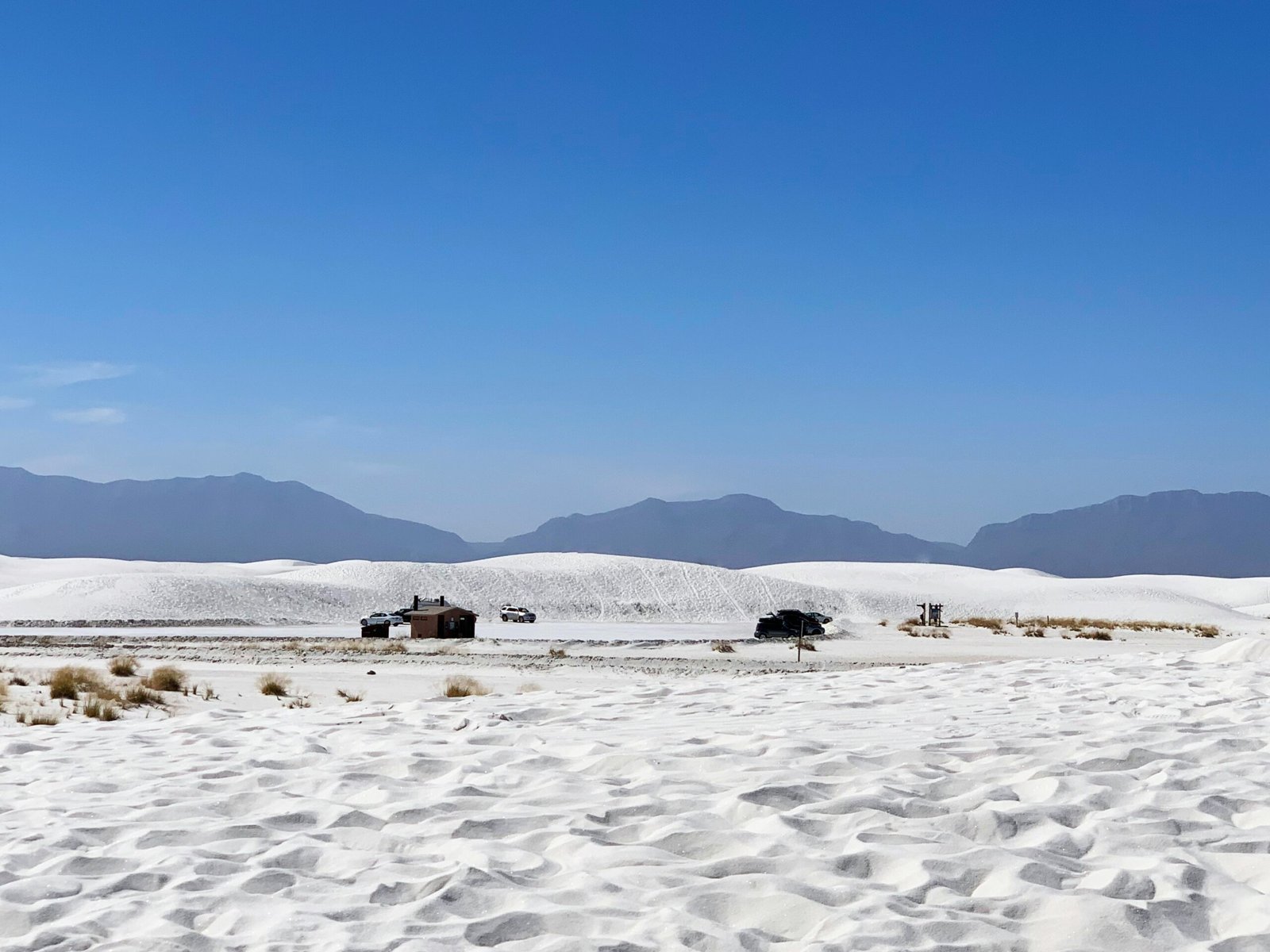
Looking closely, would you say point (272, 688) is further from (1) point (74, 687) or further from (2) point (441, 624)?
(2) point (441, 624)

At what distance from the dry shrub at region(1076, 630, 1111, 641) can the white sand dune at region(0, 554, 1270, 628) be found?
2166cm

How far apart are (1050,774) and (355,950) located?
4.36m

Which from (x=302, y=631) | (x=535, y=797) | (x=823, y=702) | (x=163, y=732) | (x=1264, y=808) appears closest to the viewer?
(x=1264, y=808)

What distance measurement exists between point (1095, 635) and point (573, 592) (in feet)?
153

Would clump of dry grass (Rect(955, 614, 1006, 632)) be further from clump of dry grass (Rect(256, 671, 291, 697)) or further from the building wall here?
clump of dry grass (Rect(256, 671, 291, 697))

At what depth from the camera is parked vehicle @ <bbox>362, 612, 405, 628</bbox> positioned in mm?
42775


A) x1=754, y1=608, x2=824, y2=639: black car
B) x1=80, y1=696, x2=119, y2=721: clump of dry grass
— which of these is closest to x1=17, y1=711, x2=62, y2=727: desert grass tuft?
x1=80, y1=696, x2=119, y2=721: clump of dry grass

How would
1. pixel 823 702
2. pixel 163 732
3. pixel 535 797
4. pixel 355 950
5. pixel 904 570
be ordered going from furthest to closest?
pixel 904 570 < pixel 823 702 < pixel 163 732 < pixel 535 797 < pixel 355 950

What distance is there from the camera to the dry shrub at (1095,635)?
1685 inches

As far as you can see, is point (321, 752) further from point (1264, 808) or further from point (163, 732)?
point (1264, 808)

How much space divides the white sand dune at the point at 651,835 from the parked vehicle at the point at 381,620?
34.2 metres

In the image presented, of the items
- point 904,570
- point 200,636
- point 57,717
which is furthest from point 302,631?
point 904,570

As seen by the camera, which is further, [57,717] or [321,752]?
[57,717]

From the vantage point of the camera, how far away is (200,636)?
1726 inches
